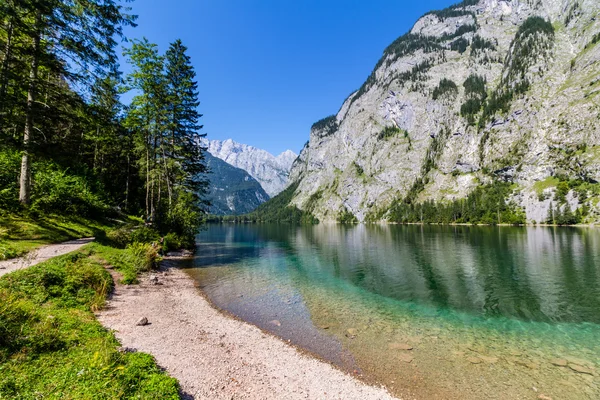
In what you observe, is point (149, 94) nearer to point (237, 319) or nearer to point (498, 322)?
point (237, 319)

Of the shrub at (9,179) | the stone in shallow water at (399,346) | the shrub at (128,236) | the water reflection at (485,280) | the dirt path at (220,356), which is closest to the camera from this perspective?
the dirt path at (220,356)

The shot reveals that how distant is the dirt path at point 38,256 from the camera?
14391 mm

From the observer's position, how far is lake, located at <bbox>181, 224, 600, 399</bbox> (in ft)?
38.6

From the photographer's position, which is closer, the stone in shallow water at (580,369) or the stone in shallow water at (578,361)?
the stone in shallow water at (580,369)

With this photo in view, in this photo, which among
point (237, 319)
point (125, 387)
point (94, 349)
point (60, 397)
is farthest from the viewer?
point (237, 319)

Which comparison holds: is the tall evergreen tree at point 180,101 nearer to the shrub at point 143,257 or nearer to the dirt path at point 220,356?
the shrub at point 143,257

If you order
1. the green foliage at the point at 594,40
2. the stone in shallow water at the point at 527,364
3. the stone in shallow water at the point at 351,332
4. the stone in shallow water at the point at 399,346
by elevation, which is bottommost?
the stone in shallow water at the point at 527,364

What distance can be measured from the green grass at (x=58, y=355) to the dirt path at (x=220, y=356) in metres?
1.44

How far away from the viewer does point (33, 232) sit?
21359mm

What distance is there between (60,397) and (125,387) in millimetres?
1345

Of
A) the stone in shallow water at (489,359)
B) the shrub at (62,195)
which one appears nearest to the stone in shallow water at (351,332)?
the stone in shallow water at (489,359)

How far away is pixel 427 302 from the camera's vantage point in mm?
22391

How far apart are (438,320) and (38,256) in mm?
26317

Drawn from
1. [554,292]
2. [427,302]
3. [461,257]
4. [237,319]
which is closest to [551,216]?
[461,257]
